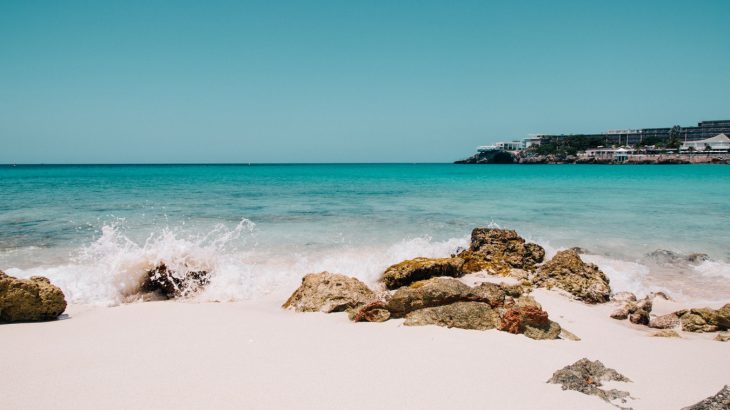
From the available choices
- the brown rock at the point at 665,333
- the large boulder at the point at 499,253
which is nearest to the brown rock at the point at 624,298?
the brown rock at the point at 665,333

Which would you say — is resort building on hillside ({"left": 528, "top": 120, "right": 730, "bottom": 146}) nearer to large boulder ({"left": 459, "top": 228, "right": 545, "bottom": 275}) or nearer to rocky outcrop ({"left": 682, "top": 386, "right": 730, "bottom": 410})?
large boulder ({"left": 459, "top": 228, "right": 545, "bottom": 275})

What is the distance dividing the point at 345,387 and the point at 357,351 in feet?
2.58

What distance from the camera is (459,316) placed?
502 centimetres

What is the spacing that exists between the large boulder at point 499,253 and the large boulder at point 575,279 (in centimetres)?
82

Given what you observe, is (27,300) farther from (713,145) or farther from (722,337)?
(713,145)

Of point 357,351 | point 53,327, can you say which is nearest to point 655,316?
point 357,351

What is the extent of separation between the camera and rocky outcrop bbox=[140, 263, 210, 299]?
→ 713 centimetres

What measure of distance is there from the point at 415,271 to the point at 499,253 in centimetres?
270

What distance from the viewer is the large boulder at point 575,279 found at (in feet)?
22.9

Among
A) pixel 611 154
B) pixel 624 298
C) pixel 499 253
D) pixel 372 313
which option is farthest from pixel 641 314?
pixel 611 154

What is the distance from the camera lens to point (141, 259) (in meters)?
7.35

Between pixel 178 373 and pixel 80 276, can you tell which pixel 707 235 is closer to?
pixel 178 373

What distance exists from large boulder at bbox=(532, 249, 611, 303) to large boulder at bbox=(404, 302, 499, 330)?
9.10 feet

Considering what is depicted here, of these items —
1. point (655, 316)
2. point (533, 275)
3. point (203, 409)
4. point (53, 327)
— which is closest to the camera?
point (203, 409)
